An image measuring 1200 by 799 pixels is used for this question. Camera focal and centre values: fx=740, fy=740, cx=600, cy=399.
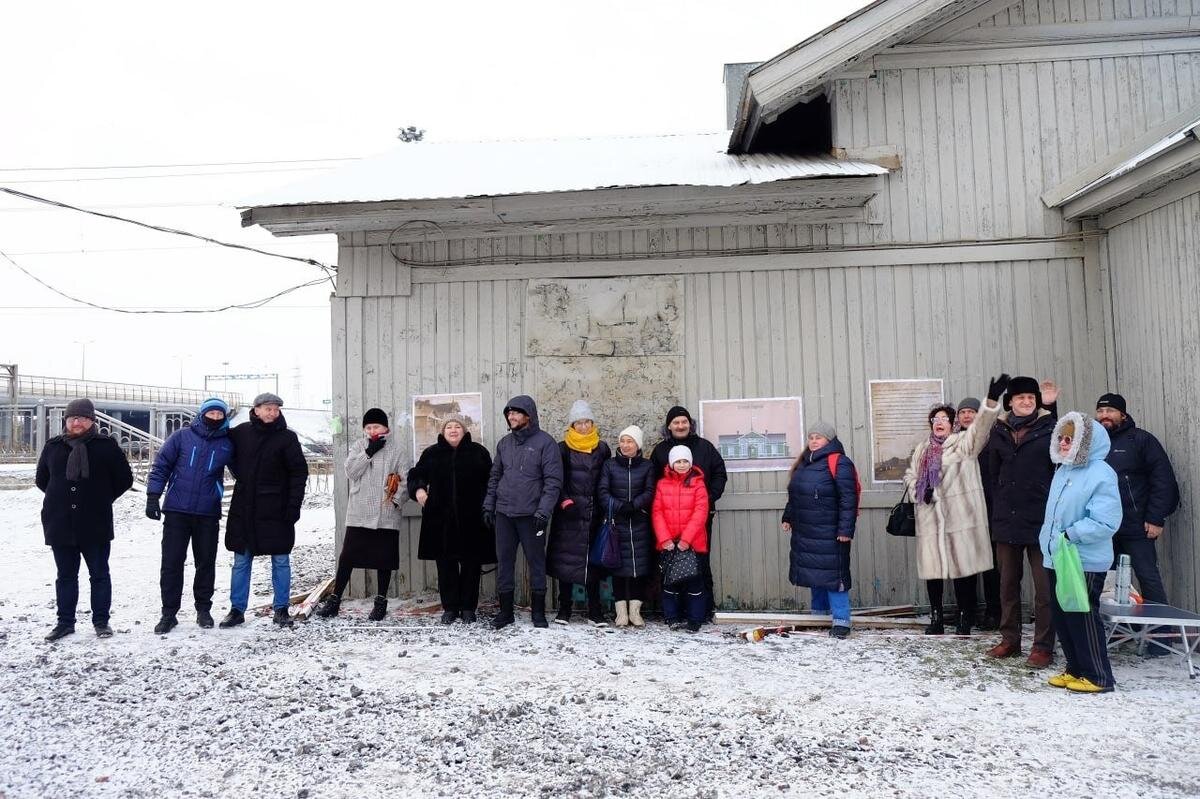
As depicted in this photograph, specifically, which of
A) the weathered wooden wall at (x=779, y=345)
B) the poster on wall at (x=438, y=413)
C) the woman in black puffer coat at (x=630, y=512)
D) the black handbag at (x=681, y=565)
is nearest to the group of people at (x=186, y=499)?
the weathered wooden wall at (x=779, y=345)

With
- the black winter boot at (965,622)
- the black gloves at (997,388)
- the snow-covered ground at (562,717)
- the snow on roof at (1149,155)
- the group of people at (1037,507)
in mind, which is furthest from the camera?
the black winter boot at (965,622)

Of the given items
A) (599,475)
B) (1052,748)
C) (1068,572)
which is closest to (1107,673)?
(1068,572)

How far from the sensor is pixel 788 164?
21.8ft

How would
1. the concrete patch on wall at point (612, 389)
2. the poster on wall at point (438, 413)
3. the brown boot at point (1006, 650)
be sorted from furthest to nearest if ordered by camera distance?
the poster on wall at point (438, 413) < the concrete patch on wall at point (612, 389) < the brown boot at point (1006, 650)

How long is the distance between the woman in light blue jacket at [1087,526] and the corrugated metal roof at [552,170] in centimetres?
267

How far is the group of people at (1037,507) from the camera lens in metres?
4.41

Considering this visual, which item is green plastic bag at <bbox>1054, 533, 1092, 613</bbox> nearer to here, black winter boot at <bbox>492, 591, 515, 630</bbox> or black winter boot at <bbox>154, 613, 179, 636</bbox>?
black winter boot at <bbox>492, 591, 515, 630</bbox>

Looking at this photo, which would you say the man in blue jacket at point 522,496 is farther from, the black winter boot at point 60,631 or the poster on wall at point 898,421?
the black winter boot at point 60,631

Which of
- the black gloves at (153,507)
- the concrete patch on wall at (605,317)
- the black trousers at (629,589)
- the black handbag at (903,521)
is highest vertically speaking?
the concrete patch on wall at (605,317)

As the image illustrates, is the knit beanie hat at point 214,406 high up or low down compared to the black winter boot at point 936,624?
up

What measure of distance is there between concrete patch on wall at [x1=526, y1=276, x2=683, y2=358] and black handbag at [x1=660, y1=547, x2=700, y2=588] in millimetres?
1934

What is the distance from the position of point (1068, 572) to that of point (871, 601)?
98.5 inches

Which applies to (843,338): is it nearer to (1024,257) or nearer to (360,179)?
(1024,257)

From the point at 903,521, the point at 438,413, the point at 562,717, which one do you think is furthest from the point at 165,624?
the point at 903,521
